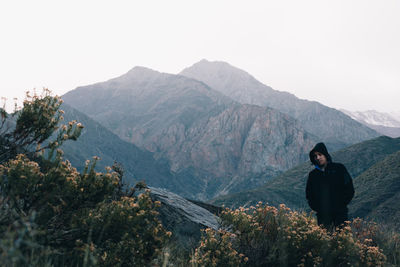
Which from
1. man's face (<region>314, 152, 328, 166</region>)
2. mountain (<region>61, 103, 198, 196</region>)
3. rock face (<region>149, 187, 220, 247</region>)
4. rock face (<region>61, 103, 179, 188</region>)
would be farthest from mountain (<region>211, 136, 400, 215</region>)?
mountain (<region>61, 103, 198, 196</region>)

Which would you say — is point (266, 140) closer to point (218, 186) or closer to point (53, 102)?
point (218, 186)

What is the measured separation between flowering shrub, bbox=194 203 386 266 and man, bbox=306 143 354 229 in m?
0.94

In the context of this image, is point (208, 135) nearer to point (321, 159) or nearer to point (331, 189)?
point (321, 159)

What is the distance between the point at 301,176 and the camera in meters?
73.0

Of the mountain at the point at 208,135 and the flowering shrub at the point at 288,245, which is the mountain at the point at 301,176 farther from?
the flowering shrub at the point at 288,245

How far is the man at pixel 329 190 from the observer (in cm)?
534

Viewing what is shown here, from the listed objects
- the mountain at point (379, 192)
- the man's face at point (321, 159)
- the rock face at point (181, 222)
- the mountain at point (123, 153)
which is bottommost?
the mountain at point (123, 153)

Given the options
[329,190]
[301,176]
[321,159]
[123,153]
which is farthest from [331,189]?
[123,153]

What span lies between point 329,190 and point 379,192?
3461 centimetres

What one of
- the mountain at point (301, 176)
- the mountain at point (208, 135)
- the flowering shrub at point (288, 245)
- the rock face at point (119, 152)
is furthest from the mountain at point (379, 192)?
the rock face at point (119, 152)

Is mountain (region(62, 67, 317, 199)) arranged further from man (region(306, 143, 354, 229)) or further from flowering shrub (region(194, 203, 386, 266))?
flowering shrub (region(194, 203, 386, 266))

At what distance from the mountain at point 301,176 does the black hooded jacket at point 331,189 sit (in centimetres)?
5687

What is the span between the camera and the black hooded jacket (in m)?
5.32

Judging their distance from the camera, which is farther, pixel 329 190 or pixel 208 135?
pixel 208 135
